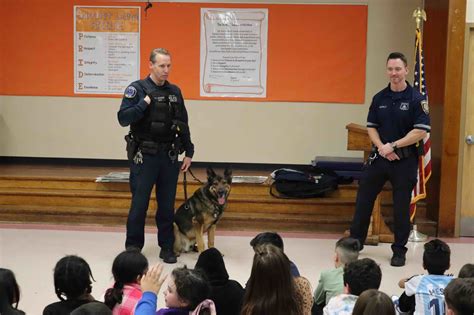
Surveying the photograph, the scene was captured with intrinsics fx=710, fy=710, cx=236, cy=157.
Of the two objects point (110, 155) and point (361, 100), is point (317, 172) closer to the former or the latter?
point (361, 100)

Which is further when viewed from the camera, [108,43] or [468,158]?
[108,43]

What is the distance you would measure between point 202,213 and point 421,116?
1.94m

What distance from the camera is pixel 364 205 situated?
596 cm

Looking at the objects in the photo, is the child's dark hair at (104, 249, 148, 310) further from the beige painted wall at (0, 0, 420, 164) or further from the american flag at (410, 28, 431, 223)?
the beige painted wall at (0, 0, 420, 164)

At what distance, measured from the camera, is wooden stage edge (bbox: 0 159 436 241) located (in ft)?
22.9

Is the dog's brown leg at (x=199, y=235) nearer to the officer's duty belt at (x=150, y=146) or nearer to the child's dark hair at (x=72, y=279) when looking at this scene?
the officer's duty belt at (x=150, y=146)

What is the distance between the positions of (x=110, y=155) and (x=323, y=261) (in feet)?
12.2

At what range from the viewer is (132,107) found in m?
5.49

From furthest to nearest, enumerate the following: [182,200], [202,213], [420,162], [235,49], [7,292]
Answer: [235,49] < [182,200] < [420,162] < [202,213] < [7,292]

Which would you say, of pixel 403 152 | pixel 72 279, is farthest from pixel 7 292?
pixel 403 152

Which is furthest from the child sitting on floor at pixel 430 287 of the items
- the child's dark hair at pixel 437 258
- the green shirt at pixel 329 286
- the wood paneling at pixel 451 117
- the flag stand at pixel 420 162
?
the wood paneling at pixel 451 117

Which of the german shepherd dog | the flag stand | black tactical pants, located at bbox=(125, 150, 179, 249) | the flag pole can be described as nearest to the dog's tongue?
the german shepherd dog

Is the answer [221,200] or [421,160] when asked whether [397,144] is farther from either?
[221,200]

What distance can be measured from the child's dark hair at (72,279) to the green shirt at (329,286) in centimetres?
127
